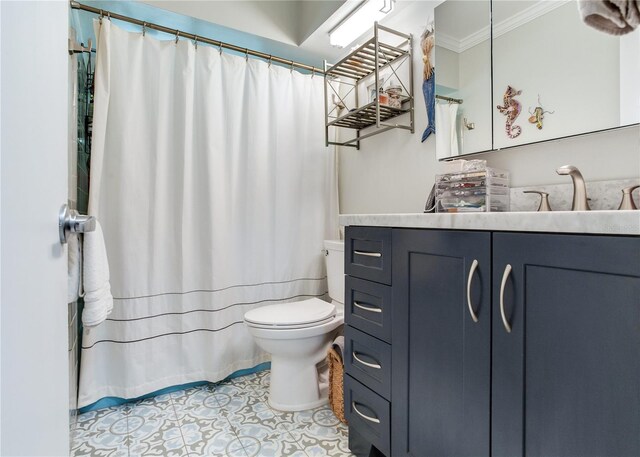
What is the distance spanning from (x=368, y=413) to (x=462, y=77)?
1473mm

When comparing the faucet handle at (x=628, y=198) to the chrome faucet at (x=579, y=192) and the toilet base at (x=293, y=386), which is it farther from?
the toilet base at (x=293, y=386)

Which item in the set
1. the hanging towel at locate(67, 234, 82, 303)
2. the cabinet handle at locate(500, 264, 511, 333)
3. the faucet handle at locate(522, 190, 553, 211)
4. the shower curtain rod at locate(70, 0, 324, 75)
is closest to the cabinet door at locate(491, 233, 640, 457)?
the cabinet handle at locate(500, 264, 511, 333)

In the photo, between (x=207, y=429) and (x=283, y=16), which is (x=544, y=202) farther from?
(x=283, y=16)

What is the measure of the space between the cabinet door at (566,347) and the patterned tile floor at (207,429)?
2.88 ft

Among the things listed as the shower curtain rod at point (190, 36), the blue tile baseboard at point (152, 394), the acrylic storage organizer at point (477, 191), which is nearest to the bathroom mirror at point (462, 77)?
the acrylic storage organizer at point (477, 191)

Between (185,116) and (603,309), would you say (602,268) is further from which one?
(185,116)

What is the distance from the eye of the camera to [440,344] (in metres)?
0.92

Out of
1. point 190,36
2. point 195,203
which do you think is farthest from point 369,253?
point 190,36

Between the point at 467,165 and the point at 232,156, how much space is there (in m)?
1.33

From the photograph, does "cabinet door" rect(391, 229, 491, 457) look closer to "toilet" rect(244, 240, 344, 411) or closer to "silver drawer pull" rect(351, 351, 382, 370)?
"silver drawer pull" rect(351, 351, 382, 370)

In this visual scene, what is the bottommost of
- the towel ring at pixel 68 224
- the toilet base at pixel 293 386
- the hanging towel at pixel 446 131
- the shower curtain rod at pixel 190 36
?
the toilet base at pixel 293 386

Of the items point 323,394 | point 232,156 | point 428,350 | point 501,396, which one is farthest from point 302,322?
point 232,156

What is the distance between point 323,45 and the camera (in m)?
2.13

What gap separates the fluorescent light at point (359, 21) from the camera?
1676 millimetres
